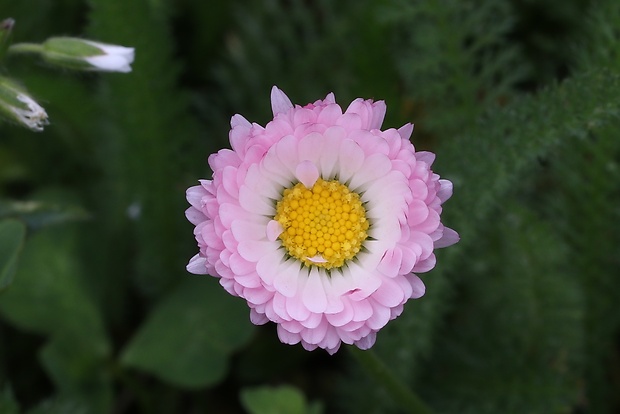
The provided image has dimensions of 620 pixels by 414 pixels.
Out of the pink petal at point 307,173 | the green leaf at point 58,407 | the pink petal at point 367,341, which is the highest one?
the pink petal at point 307,173

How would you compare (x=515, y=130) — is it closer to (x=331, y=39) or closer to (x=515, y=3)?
(x=331, y=39)

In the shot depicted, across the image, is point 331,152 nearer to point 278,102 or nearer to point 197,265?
point 278,102

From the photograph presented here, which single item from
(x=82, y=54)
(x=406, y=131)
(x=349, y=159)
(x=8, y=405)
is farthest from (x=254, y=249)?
(x=8, y=405)

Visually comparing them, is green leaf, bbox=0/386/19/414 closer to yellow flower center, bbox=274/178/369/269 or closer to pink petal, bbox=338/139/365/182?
yellow flower center, bbox=274/178/369/269

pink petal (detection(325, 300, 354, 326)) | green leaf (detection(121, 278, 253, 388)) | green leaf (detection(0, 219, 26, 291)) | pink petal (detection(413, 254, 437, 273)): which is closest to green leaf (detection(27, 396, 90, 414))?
green leaf (detection(121, 278, 253, 388))

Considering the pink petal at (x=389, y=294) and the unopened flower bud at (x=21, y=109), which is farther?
the unopened flower bud at (x=21, y=109)

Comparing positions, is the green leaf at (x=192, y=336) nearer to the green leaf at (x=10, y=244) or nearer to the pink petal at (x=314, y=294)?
the green leaf at (x=10, y=244)

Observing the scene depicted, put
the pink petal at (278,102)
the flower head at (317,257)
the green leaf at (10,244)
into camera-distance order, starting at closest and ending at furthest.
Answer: the flower head at (317,257)
the pink petal at (278,102)
the green leaf at (10,244)

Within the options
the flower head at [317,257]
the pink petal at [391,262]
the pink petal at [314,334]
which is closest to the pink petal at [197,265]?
the flower head at [317,257]
